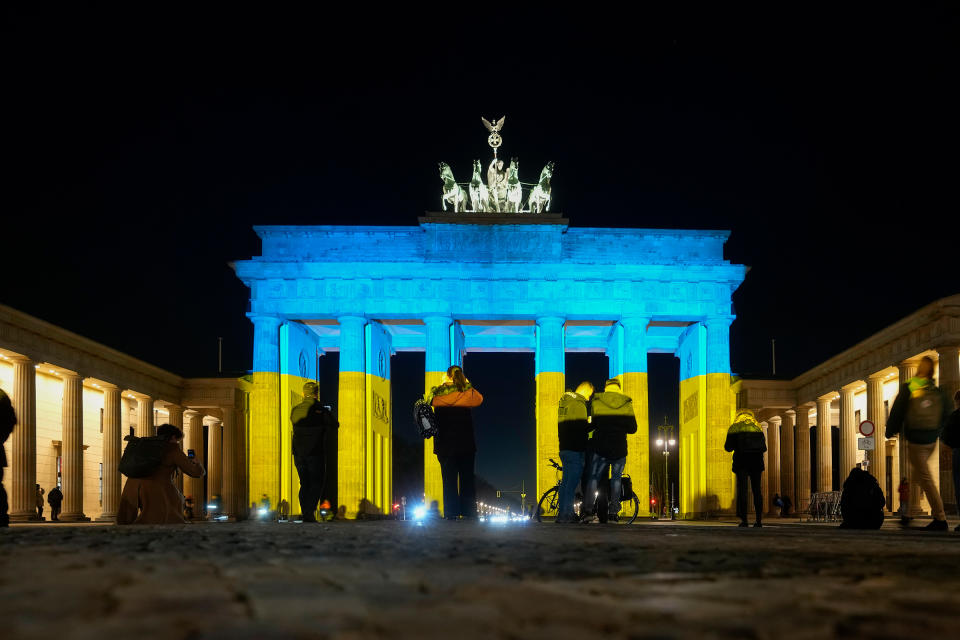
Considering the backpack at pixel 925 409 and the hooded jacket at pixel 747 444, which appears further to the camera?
the hooded jacket at pixel 747 444

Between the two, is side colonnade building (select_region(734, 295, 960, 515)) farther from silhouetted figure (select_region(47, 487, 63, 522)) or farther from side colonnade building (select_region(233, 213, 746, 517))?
silhouetted figure (select_region(47, 487, 63, 522))

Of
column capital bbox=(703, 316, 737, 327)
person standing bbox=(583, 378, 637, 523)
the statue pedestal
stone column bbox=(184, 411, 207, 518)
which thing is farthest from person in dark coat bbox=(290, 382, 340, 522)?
stone column bbox=(184, 411, 207, 518)

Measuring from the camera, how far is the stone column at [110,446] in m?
50.8

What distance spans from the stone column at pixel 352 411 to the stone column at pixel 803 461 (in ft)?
72.1

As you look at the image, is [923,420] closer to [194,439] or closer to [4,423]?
[4,423]

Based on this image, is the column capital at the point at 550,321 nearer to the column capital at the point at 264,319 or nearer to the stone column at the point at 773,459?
the column capital at the point at 264,319

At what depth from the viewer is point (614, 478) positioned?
61.1 feet

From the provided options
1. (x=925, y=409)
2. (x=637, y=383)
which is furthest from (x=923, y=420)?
(x=637, y=383)

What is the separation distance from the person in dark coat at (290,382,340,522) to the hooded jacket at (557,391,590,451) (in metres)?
3.80

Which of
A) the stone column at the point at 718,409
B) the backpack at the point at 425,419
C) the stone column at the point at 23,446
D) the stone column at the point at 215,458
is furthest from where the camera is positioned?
the stone column at the point at 215,458

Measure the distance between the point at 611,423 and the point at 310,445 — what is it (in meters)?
4.72

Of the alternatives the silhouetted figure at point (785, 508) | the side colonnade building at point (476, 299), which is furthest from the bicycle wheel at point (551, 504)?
the silhouetted figure at point (785, 508)

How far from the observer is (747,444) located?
65.2ft

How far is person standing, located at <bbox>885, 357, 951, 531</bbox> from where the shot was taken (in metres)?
15.9
